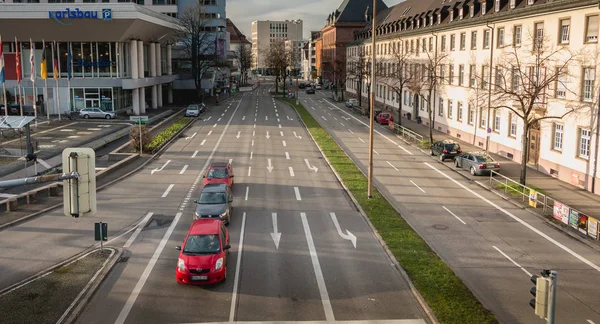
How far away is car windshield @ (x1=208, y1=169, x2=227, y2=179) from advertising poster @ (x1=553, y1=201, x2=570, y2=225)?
17.5 metres

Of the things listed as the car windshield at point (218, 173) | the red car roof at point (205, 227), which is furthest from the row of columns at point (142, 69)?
the red car roof at point (205, 227)

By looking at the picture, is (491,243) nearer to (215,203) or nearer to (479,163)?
(215,203)

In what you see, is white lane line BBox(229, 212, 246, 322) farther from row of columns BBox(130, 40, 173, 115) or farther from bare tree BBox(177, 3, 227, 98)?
bare tree BBox(177, 3, 227, 98)

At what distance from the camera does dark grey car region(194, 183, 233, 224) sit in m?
24.2

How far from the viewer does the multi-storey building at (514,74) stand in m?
33.2

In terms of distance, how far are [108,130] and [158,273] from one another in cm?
4089

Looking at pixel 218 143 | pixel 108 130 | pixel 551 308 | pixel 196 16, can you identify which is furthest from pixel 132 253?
pixel 196 16

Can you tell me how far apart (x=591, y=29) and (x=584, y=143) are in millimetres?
6834

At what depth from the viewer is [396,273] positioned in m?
19.2

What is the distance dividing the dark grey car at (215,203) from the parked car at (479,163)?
60.4ft

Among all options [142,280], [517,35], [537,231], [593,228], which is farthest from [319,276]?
[517,35]

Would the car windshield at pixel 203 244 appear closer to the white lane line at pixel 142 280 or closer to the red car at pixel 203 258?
the red car at pixel 203 258

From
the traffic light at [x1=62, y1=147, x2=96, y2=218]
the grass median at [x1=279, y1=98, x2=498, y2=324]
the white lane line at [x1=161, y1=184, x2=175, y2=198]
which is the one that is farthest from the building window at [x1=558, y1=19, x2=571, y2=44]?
the traffic light at [x1=62, y1=147, x2=96, y2=218]

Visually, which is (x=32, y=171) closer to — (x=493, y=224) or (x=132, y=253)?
(x=132, y=253)
